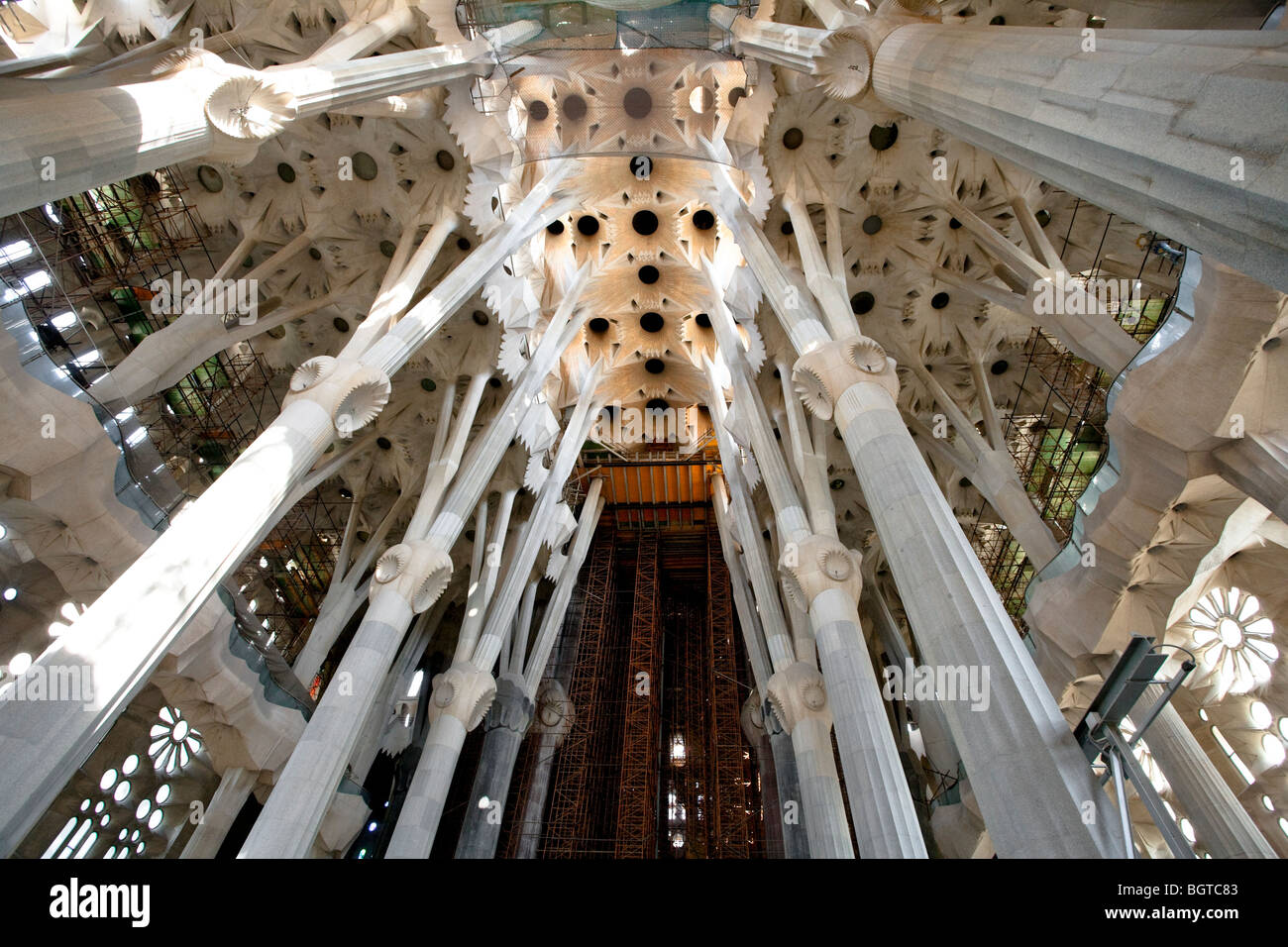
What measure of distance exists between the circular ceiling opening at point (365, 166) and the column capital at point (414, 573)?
24.3 feet

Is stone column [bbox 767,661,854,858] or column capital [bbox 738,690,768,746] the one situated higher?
column capital [bbox 738,690,768,746]

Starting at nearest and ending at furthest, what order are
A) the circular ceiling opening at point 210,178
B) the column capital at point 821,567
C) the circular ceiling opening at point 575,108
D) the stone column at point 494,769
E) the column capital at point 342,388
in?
1. the column capital at point 342,388
2. the column capital at point 821,567
3. the circular ceiling opening at point 210,178
4. the stone column at point 494,769
5. the circular ceiling opening at point 575,108

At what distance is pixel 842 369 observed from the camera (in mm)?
8547

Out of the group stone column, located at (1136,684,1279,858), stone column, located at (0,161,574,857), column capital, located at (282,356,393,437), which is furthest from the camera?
column capital, located at (282,356,393,437)

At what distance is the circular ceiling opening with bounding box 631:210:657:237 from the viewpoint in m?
21.6

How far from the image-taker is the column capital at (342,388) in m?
8.72

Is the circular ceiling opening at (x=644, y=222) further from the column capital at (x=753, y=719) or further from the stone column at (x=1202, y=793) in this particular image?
the stone column at (x=1202, y=793)

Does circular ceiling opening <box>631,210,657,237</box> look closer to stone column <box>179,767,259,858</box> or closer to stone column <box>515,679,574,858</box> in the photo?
stone column <box>515,679,574,858</box>

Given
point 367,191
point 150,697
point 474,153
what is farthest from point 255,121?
point 150,697

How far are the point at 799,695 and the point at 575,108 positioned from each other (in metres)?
14.8

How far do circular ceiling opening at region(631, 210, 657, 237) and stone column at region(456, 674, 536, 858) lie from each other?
44.2ft

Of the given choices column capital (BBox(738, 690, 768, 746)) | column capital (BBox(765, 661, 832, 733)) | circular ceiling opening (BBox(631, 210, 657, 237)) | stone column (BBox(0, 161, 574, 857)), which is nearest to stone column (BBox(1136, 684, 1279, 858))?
column capital (BBox(765, 661, 832, 733))

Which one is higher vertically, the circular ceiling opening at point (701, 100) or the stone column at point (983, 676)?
the circular ceiling opening at point (701, 100)

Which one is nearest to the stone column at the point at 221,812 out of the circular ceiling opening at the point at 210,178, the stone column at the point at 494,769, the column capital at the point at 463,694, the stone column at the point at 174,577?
the column capital at the point at 463,694
